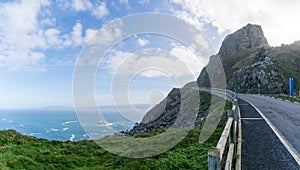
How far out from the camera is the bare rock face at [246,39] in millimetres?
144625

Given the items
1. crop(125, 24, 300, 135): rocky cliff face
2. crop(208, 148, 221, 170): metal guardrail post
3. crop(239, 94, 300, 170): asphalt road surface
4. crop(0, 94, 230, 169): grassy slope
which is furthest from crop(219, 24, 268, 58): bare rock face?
crop(208, 148, 221, 170): metal guardrail post

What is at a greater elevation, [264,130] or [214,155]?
[214,155]

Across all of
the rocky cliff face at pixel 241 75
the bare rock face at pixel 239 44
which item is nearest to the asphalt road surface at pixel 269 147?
the rocky cliff face at pixel 241 75

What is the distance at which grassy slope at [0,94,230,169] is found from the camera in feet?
34.2

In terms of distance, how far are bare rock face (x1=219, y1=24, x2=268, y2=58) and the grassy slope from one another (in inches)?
5562

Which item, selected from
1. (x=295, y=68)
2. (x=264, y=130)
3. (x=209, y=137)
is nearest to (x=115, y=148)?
(x=209, y=137)

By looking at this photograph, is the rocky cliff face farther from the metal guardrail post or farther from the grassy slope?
the metal guardrail post

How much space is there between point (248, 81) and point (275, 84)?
888cm

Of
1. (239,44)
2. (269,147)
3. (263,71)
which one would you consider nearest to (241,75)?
(263,71)

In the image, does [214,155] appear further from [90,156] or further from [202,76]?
[202,76]

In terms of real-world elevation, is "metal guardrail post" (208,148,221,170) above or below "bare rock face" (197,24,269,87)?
below

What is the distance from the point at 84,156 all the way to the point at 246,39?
14871cm

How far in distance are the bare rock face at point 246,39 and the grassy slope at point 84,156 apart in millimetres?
141282

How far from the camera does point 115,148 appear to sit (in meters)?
16.0
